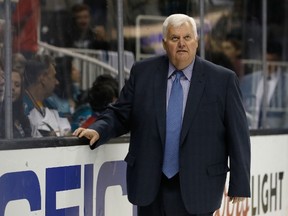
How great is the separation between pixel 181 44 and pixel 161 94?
0.33m

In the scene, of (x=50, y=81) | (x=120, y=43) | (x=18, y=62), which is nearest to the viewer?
(x=18, y=62)

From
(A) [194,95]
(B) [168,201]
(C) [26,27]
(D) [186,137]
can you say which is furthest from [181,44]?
(C) [26,27]

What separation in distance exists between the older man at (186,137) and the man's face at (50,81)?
1406 mm

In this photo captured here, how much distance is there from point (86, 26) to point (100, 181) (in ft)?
9.67

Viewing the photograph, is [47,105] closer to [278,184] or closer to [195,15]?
[195,15]

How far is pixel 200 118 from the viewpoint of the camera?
5.18 m

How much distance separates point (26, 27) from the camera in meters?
6.51

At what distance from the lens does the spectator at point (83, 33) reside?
8.47 metres

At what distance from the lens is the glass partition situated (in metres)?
6.74

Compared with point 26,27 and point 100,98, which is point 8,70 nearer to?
point 26,27

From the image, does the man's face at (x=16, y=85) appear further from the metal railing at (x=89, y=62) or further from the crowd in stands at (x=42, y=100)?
the metal railing at (x=89, y=62)

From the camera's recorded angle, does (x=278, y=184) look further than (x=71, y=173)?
Yes

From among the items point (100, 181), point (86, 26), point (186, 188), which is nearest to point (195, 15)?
point (86, 26)

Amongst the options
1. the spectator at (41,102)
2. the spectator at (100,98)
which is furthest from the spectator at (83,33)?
the spectator at (41,102)
